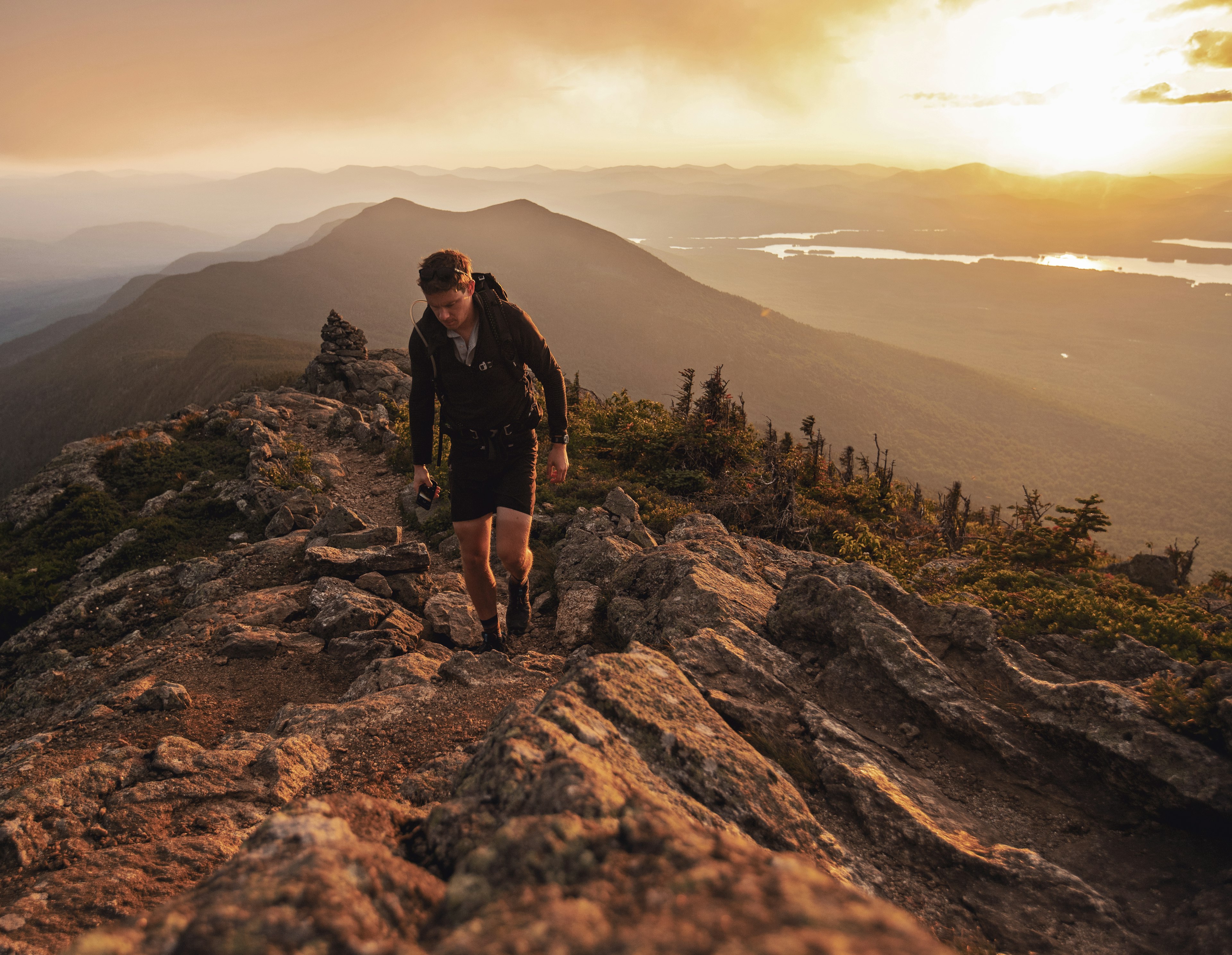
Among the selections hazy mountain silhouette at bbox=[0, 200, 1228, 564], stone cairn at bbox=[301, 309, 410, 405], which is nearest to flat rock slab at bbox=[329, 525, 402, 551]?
stone cairn at bbox=[301, 309, 410, 405]

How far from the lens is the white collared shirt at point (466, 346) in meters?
5.34

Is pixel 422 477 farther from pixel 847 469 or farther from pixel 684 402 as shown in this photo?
pixel 847 469

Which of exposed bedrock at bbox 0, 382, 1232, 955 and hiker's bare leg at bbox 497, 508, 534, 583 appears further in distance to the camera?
hiker's bare leg at bbox 497, 508, 534, 583

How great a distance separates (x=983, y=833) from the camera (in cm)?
362

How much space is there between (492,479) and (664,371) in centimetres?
14775

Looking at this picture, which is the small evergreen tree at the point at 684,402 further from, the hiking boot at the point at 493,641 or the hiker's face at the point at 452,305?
the hiker's face at the point at 452,305

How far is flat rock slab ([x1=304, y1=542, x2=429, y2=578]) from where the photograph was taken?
27.8ft

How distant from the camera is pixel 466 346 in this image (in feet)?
17.6

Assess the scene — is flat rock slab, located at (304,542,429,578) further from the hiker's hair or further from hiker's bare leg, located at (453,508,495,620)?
the hiker's hair

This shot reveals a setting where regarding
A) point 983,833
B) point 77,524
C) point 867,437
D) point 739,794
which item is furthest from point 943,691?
point 867,437

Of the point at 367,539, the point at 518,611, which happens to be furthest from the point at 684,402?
the point at 518,611

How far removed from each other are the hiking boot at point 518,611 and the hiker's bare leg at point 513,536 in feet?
1.81

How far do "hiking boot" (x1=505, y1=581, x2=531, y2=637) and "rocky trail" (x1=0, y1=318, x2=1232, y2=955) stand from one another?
9.4 inches

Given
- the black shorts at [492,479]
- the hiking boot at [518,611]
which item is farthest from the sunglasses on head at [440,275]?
the hiking boot at [518,611]
